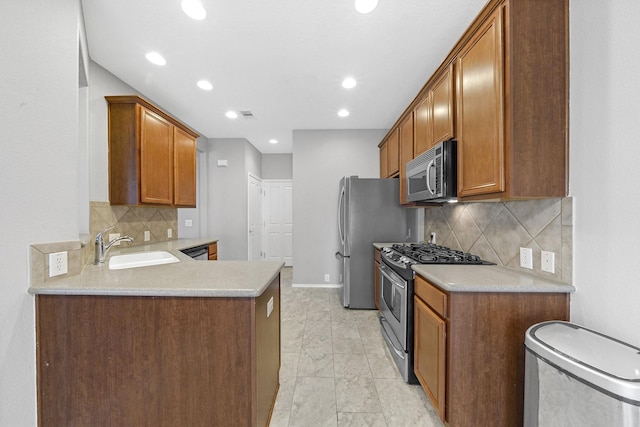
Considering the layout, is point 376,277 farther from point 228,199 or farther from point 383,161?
point 228,199

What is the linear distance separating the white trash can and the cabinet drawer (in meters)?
0.38

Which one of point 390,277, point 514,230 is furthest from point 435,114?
point 390,277

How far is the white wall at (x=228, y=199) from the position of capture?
15.2 feet

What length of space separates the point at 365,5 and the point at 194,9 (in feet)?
3.76

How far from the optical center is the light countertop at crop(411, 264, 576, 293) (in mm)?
1311

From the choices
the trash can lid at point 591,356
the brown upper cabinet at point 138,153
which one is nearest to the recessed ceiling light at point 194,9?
the brown upper cabinet at point 138,153

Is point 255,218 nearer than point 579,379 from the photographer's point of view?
No

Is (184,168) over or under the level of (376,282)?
over

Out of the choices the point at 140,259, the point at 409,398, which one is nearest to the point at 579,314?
the point at 409,398

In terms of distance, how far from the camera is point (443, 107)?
6.43 feet

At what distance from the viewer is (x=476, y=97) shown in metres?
1.55

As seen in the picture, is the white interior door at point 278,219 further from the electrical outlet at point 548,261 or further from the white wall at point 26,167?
the electrical outlet at point 548,261

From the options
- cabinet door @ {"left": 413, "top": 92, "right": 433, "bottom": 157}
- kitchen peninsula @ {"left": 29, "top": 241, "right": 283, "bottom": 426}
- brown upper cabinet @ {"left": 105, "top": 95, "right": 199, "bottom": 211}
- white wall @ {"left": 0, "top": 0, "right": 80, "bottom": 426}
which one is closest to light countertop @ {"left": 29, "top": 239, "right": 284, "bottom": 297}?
kitchen peninsula @ {"left": 29, "top": 241, "right": 283, "bottom": 426}

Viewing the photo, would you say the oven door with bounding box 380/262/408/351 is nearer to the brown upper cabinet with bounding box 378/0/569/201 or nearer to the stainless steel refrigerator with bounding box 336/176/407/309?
the stainless steel refrigerator with bounding box 336/176/407/309
